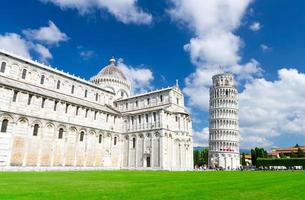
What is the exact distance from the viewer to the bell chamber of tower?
70.9 metres

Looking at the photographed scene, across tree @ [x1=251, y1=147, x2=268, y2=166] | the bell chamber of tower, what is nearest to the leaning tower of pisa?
tree @ [x1=251, y1=147, x2=268, y2=166]

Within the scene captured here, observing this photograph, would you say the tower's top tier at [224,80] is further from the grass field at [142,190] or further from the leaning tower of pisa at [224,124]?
the grass field at [142,190]

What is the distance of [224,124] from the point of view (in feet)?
322

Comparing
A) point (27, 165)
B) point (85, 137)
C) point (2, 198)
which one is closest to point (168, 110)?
point (85, 137)

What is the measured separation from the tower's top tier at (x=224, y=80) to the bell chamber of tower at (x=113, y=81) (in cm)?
4245

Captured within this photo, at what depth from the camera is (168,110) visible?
55.8m

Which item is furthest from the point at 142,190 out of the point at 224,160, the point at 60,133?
the point at 224,160

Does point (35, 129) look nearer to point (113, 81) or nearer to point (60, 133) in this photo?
point (60, 133)

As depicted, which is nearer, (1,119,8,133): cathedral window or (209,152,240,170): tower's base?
(1,119,8,133): cathedral window

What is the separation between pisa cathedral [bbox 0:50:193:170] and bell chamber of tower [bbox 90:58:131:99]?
54 centimetres

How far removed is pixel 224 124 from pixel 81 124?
62.3m

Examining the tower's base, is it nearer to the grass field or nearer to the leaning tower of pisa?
the leaning tower of pisa

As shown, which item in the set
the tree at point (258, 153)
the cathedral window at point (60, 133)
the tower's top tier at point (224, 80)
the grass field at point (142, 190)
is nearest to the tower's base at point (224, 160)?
the tree at point (258, 153)

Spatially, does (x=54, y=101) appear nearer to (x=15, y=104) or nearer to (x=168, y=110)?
(x=15, y=104)
